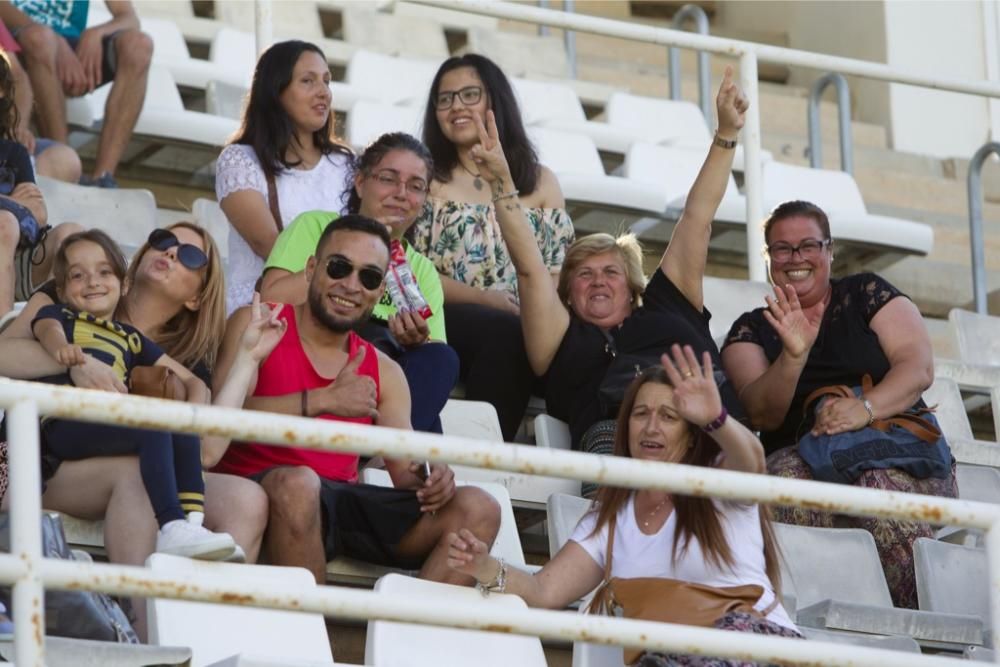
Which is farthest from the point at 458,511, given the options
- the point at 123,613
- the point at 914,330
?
the point at 914,330

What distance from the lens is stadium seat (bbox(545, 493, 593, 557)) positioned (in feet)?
14.9

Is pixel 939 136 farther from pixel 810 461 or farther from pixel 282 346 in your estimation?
pixel 282 346

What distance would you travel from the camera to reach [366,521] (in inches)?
169

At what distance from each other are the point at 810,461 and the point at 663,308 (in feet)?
1.80

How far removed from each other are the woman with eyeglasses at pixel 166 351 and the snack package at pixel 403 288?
0.47 meters

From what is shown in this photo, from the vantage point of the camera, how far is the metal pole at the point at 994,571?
131 inches

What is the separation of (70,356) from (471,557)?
857mm

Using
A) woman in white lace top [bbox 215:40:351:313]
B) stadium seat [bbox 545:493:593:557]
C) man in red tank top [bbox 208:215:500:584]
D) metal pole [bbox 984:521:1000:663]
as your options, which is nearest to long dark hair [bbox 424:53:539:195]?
woman in white lace top [bbox 215:40:351:313]

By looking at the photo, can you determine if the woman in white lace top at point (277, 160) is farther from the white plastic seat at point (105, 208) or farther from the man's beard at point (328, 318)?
the man's beard at point (328, 318)

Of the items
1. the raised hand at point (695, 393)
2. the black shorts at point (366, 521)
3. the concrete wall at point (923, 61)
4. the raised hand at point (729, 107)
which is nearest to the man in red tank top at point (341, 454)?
the black shorts at point (366, 521)

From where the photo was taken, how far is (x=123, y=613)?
12.5 feet

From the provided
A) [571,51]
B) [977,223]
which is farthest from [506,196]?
[571,51]

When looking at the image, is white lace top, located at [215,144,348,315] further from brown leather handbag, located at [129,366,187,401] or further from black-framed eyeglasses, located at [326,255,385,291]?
brown leather handbag, located at [129,366,187,401]

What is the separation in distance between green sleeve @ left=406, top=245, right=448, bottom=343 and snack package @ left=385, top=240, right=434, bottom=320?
0.07 meters
